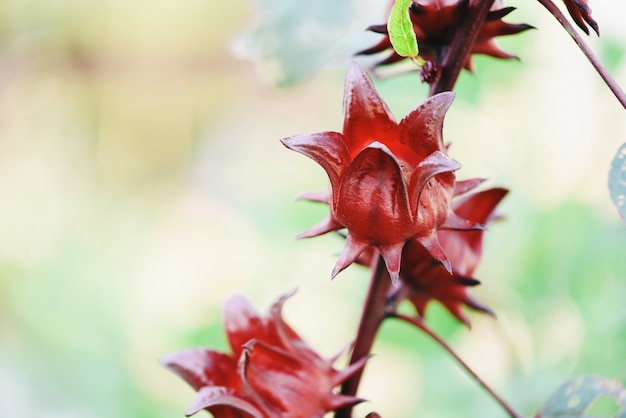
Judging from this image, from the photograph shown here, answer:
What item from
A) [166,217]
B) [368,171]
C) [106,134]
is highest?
[106,134]

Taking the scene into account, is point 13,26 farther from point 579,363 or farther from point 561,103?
point 579,363

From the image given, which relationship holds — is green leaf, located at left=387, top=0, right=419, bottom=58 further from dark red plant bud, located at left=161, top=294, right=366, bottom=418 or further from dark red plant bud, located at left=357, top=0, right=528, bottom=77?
dark red plant bud, located at left=161, top=294, right=366, bottom=418

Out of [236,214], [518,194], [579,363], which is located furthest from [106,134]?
[579,363]

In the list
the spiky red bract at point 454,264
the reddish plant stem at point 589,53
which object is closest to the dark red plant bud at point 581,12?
the reddish plant stem at point 589,53

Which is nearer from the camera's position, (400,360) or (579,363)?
(579,363)

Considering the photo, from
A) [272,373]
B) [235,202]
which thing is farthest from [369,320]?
[235,202]

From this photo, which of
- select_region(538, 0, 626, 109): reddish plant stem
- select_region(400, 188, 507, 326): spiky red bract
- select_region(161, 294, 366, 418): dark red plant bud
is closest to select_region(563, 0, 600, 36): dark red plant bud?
Answer: select_region(538, 0, 626, 109): reddish plant stem
